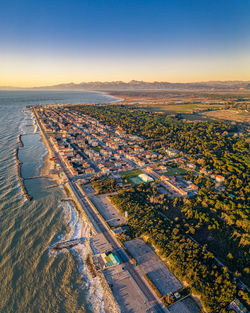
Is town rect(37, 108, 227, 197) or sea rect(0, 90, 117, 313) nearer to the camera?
sea rect(0, 90, 117, 313)

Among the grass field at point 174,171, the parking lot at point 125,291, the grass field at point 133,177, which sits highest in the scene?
the grass field at point 133,177

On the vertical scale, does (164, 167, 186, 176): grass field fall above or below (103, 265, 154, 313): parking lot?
above

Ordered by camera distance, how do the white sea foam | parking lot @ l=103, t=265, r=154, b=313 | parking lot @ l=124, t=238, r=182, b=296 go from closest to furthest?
parking lot @ l=103, t=265, r=154, b=313
the white sea foam
parking lot @ l=124, t=238, r=182, b=296

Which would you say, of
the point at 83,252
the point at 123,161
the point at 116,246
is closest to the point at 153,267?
the point at 116,246

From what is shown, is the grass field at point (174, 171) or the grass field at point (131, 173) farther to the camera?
the grass field at point (174, 171)

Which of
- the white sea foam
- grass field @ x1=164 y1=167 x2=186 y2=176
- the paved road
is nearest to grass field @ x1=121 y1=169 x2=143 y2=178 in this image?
grass field @ x1=164 y1=167 x2=186 y2=176

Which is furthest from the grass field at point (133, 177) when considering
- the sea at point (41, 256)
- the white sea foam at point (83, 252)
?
the sea at point (41, 256)

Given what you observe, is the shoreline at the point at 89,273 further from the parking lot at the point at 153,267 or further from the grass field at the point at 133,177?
the grass field at the point at 133,177

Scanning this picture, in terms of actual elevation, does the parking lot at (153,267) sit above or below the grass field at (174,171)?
below

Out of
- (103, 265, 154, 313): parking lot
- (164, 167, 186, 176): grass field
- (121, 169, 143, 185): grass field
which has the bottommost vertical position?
(103, 265, 154, 313): parking lot

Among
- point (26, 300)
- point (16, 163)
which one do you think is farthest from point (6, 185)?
point (26, 300)

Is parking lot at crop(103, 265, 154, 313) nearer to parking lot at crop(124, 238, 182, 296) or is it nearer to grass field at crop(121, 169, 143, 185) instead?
parking lot at crop(124, 238, 182, 296)

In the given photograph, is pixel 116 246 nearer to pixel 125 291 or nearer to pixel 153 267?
pixel 153 267
